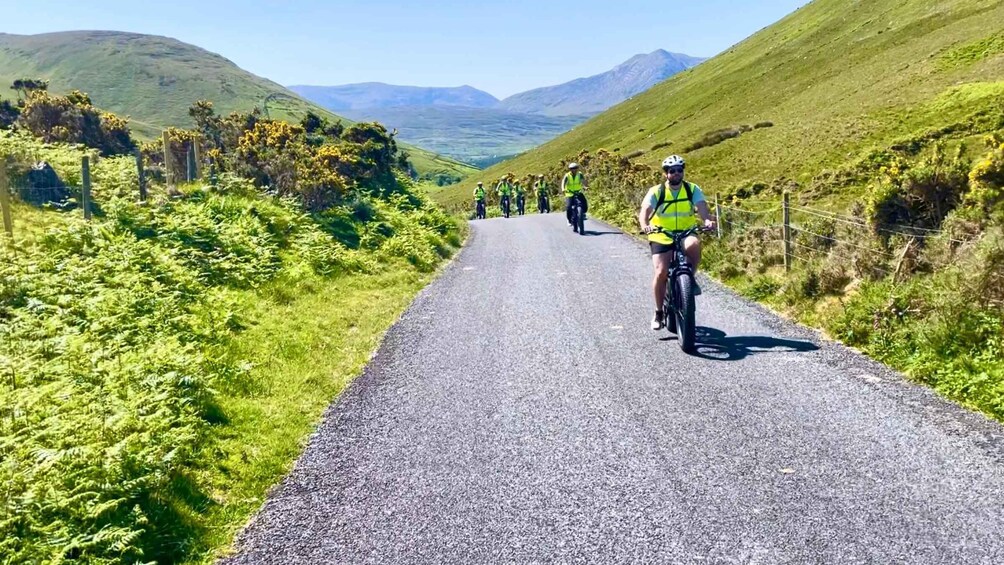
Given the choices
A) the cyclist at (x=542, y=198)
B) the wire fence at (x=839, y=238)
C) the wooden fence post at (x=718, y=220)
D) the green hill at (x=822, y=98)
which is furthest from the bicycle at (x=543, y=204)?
the wire fence at (x=839, y=238)

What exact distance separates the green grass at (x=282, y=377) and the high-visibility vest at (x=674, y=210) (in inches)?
172

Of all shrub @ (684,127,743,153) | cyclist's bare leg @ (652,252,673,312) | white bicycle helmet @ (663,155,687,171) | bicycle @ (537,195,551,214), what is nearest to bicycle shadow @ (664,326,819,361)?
cyclist's bare leg @ (652,252,673,312)

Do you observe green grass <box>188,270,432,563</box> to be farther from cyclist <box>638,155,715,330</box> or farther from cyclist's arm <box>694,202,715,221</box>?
cyclist's arm <box>694,202,715,221</box>

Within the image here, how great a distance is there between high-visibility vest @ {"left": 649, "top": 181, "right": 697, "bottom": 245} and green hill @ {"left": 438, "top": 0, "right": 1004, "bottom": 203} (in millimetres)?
27444

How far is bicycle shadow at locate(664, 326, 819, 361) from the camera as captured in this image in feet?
27.2

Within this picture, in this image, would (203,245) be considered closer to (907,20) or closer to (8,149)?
(8,149)

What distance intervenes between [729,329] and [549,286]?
4.65 metres

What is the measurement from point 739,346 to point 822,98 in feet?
225

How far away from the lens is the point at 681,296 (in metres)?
8.55

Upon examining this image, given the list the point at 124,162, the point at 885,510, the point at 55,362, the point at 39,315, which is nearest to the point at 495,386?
the point at 885,510

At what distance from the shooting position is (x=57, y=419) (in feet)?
18.5

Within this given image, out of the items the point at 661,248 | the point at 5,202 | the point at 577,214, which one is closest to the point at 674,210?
the point at 661,248

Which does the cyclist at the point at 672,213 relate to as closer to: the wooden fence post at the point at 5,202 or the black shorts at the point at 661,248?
the black shorts at the point at 661,248

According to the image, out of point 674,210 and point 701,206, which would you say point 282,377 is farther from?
point 701,206
